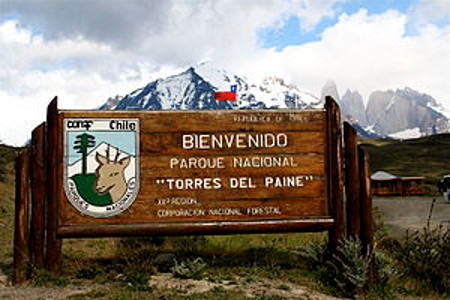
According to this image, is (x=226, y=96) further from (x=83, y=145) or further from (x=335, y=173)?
(x=83, y=145)

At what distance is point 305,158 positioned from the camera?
26.1ft

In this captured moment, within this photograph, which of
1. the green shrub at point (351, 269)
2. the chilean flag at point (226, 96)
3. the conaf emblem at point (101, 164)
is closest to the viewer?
the green shrub at point (351, 269)

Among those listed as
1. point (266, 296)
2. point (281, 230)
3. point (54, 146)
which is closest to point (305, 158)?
Result: point (281, 230)

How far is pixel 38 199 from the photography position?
7.42 meters

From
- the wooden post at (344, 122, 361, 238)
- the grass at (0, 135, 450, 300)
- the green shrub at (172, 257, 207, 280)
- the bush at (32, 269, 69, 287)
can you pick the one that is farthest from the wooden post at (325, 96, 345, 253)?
the bush at (32, 269, 69, 287)

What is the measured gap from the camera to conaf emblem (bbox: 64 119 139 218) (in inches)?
298

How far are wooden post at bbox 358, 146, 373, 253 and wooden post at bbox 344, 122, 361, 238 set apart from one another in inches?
2.4

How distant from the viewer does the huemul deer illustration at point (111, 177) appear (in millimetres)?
7617

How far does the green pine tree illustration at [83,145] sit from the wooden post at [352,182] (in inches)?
159

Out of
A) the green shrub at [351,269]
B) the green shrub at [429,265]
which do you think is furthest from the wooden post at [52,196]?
the green shrub at [429,265]

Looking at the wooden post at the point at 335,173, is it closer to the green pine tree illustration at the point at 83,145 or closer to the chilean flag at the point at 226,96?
the chilean flag at the point at 226,96

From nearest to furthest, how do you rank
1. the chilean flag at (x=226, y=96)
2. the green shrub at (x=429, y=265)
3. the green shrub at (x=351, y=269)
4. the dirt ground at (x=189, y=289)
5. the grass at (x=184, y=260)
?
the dirt ground at (x=189, y=289) → the grass at (x=184, y=260) → the green shrub at (x=351, y=269) → the green shrub at (x=429, y=265) → the chilean flag at (x=226, y=96)

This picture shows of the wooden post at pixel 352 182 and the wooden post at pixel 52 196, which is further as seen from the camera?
the wooden post at pixel 352 182

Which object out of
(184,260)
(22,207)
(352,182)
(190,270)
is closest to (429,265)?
(352,182)
